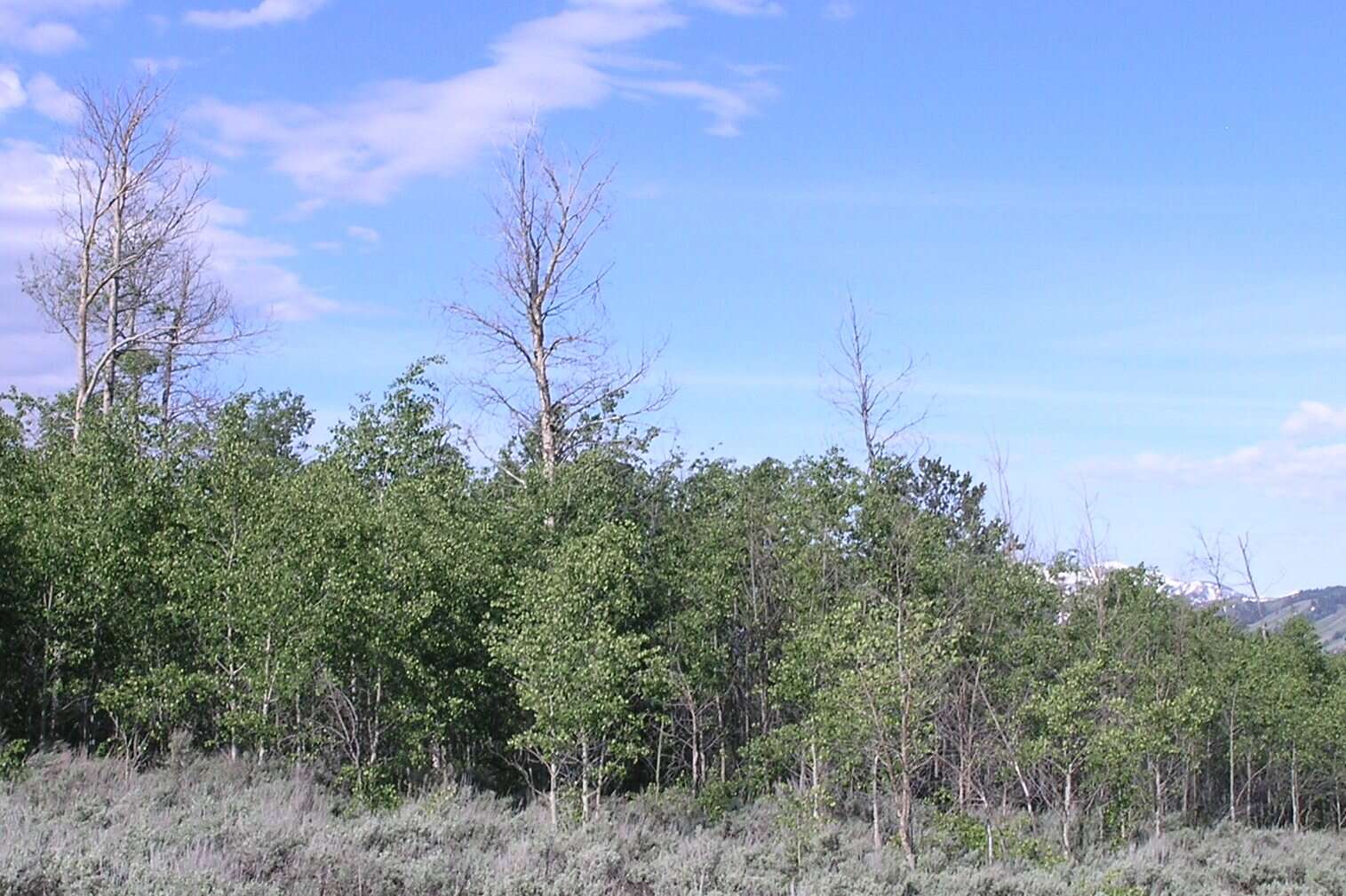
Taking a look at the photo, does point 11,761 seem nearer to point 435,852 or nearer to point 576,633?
point 435,852

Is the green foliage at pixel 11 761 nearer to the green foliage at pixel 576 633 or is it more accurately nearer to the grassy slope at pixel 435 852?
the grassy slope at pixel 435 852

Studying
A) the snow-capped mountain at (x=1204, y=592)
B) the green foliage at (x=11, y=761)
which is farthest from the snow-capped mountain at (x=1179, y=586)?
the green foliage at (x=11, y=761)

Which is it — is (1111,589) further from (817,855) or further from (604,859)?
(604,859)

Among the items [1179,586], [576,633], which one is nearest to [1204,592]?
[1179,586]

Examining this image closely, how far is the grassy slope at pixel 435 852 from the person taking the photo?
38.7 feet

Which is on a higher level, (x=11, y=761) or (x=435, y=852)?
(x=11, y=761)

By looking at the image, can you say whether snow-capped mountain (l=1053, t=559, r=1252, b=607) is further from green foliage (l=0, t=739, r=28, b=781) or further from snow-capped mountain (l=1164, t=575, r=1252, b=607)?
green foliage (l=0, t=739, r=28, b=781)

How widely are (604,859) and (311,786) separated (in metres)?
7.08

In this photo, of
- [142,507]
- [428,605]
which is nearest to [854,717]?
[428,605]

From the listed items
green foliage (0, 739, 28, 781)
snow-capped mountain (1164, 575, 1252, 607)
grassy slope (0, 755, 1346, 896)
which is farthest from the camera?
snow-capped mountain (1164, 575, 1252, 607)

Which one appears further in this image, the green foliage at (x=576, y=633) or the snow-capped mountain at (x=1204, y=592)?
the snow-capped mountain at (x=1204, y=592)

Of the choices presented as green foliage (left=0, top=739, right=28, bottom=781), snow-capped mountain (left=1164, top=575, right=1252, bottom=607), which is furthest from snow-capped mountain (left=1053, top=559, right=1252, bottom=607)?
green foliage (left=0, top=739, right=28, bottom=781)

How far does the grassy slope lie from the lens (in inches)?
464

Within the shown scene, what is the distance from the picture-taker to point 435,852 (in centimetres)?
1389
